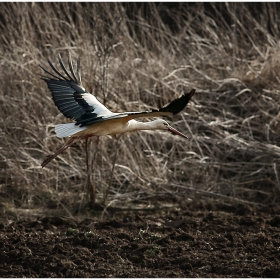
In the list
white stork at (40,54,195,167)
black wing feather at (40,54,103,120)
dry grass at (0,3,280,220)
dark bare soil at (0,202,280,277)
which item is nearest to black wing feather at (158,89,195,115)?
white stork at (40,54,195,167)

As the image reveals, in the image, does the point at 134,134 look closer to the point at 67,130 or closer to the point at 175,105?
the point at 67,130

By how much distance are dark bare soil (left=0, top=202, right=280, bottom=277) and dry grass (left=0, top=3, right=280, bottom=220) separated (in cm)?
70

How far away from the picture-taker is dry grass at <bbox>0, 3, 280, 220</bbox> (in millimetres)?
8047

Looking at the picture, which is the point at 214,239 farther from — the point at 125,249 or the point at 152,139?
the point at 152,139

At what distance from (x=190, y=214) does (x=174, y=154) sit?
131 centimetres

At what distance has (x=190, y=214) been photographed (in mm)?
7477

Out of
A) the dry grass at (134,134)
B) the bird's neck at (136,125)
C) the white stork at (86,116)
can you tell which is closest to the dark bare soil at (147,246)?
the dry grass at (134,134)

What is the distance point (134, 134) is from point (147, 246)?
248 centimetres

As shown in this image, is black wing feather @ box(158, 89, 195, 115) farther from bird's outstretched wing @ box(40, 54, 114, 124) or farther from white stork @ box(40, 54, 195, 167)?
bird's outstretched wing @ box(40, 54, 114, 124)

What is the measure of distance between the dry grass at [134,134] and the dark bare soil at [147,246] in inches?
27.6

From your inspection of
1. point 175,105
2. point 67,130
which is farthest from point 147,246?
point 175,105

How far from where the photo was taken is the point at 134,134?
330 inches

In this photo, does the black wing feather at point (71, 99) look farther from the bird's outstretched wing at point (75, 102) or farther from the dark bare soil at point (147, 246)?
the dark bare soil at point (147, 246)

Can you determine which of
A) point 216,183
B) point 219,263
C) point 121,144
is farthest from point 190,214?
point 219,263
